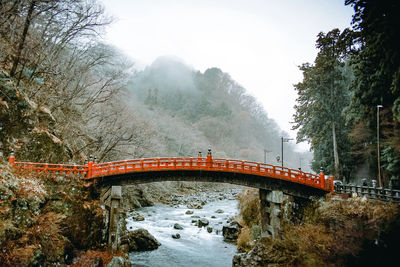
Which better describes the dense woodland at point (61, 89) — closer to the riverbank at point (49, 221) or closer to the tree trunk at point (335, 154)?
the riverbank at point (49, 221)

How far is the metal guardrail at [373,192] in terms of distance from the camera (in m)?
13.8

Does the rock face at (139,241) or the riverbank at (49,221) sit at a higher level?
the riverbank at (49,221)

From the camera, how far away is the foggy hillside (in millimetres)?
71375

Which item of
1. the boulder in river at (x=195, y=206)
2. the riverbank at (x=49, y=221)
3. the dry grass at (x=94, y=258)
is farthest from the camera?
the boulder in river at (x=195, y=206)

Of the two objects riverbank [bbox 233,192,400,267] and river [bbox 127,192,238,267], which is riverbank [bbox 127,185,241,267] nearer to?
river [bbox 127,192,238,267]

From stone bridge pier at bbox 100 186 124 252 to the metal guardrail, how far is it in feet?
51.9

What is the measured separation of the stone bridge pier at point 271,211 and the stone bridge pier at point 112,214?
35.6 ft

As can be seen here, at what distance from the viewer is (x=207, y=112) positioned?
8769 cm

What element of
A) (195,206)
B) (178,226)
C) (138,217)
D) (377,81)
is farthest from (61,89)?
(377,81)

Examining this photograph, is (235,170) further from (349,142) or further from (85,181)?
(349,142)

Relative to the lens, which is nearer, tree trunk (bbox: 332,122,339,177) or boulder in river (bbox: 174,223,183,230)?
tree trunk (bbox: 332,122,339,177)

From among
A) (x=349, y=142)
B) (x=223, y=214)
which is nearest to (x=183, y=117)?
(x=223, y=214)

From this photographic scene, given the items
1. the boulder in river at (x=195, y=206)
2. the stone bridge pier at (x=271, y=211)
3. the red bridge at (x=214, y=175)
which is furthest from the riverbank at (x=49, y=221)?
the boulder in river at (x=195, y=206)

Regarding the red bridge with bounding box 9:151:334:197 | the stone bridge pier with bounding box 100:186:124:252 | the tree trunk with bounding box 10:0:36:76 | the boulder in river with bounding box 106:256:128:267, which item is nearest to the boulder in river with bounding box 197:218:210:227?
the red bridge with bounding box 9:151:334:197
